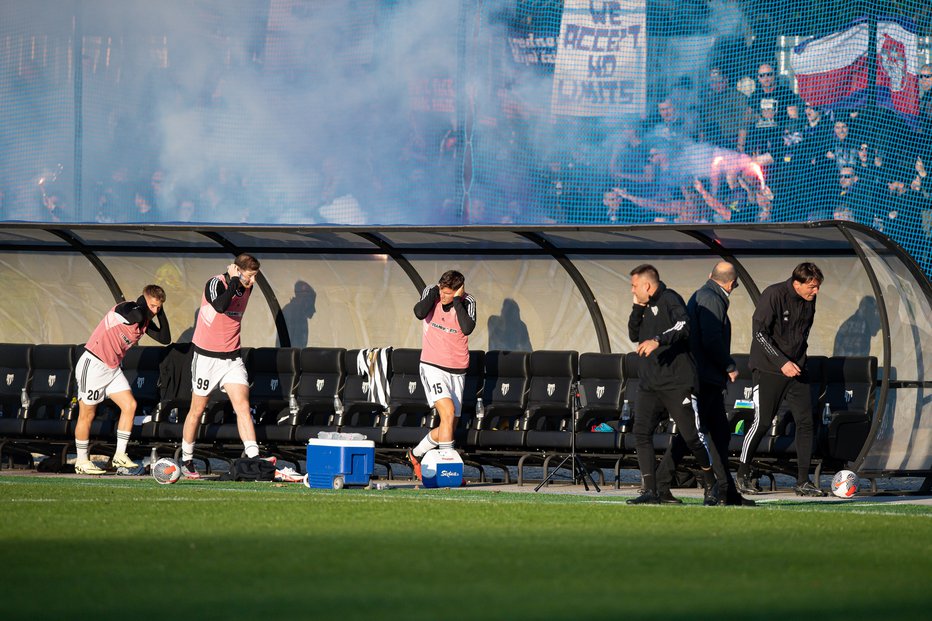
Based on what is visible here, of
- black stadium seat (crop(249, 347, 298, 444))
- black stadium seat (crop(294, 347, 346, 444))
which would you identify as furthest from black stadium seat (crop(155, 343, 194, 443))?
black stadium seat (crop(294, 347, 346, 444))

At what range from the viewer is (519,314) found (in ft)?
53.6

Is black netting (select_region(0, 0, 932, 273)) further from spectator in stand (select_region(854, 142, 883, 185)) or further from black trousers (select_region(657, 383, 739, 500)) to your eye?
black trousers (select_region(657, 383, 739, 500))

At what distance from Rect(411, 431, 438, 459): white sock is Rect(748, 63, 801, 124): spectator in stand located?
5945mm

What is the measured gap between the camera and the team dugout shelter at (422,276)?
1480cm

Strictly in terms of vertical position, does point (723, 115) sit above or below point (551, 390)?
above

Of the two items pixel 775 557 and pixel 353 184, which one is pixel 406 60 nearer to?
pixel 353 184

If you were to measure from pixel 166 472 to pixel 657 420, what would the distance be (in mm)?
4466

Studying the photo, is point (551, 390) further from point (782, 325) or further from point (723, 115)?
point (723, 115)

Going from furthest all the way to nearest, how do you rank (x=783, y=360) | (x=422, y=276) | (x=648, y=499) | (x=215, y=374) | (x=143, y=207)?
(x=143, y=207)
(x=422, y=276)
(x=215, y=374)
(x=783, y=360)
(x=648, y=499)

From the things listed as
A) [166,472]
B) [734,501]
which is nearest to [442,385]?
[166,472]

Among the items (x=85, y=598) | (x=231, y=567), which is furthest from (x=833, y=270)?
(x=85, y=598)

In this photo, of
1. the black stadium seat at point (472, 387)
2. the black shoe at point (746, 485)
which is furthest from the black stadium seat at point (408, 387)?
the black shoe at point (746, 485)

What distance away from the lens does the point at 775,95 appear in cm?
1664

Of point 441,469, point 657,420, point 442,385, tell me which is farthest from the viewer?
point 442,385
